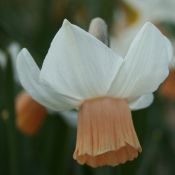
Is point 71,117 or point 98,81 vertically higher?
point 98,81

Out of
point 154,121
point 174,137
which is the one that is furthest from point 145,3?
point 174,137

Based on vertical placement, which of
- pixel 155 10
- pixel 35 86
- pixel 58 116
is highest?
pixel 35 86

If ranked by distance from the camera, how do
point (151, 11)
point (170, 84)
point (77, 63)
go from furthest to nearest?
point (151, 11) < point (170, 84) < point (77, 63)

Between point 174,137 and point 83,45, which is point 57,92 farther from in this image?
point 174,137

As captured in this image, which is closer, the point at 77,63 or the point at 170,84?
the point at 77,63

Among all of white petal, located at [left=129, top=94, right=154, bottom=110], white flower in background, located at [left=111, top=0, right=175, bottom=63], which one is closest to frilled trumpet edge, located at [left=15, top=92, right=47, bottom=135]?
white petal, located at [left=129, top=94, right=154, bottom=110]

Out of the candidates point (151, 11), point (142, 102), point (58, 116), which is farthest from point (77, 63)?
point (151, 11)

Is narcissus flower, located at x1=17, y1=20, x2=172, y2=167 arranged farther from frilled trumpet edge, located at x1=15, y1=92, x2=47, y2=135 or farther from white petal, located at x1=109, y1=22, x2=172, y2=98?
frilled trumpet edge, located at x1=15, y1=92, x2=47, y2=135

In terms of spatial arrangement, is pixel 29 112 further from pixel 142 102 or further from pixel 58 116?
pixel 142 102

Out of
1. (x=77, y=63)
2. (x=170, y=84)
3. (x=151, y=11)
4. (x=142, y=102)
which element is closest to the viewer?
(x=77, y=63)
